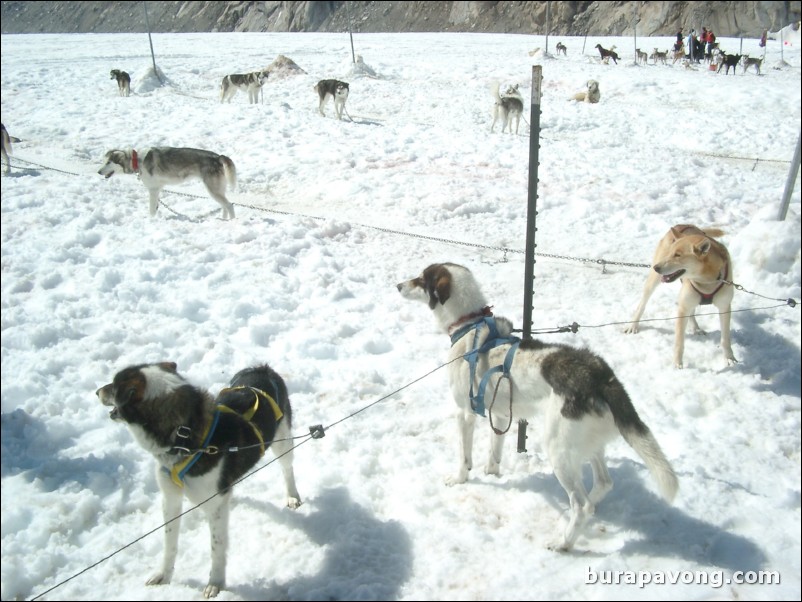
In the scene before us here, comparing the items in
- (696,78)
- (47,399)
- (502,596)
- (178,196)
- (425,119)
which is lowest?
(502,596)

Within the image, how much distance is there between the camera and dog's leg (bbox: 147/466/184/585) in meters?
3.20

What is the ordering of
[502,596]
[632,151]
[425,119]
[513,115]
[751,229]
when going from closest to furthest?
[502,596] < [751,229] < [632,151] < [513,115] < [425,119]

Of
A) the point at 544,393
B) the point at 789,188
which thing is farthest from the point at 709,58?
the point at 544,393

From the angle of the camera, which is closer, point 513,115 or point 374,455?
point 374,455

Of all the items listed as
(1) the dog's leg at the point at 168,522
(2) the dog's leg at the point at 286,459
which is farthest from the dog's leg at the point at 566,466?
(1) the dog's leg at the point at 168,522

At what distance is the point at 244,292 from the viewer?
261 inches

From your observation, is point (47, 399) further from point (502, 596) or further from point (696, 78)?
point (696, 78)

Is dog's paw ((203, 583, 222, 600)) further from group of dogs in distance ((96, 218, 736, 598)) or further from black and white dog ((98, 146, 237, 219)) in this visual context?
black and white dog ((98, 146, 237, 219))

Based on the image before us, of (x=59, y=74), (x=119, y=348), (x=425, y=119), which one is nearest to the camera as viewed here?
(x=119, y=348)

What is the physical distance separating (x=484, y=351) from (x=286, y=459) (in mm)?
1536

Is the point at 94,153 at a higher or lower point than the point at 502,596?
higher

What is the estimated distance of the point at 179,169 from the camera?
9.53 metres

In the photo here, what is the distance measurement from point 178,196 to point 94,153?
347 cm

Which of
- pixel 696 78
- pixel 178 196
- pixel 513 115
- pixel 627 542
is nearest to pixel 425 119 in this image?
pixel 513 115
